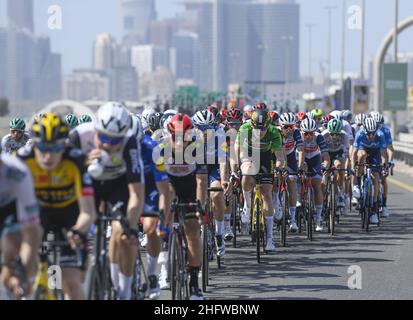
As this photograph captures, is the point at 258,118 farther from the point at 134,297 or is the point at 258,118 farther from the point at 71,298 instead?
the point at 71,298

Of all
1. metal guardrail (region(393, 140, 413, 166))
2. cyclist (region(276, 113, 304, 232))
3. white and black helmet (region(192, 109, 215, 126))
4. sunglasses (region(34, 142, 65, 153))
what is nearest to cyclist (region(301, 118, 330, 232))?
cyclist (region(276, 113, 304, 232))

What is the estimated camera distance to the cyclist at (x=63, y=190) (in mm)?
7984

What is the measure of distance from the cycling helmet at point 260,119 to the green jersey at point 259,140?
139 millimetres

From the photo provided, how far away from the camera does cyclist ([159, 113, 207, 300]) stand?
11.0 metres

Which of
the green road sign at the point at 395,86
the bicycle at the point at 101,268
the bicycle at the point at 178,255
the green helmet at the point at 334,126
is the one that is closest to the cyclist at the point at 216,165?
the bicycle at the point at 178,255

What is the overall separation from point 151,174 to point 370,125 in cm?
786

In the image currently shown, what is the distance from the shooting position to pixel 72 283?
8.38m

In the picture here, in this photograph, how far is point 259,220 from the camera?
1458 cm

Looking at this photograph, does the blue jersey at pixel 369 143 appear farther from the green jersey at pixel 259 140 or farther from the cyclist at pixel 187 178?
the cyclist at pixel 187 178

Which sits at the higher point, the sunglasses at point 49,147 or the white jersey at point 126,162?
the sunglasses at point 49,147

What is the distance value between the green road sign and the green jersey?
43.4m

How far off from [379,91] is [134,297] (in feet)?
168

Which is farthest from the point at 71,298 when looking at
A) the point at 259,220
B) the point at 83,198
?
the point at 259,220

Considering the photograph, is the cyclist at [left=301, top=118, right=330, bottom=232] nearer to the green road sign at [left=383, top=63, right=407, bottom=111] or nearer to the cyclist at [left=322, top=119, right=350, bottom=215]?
the cyclist at [left=322, top=119, right=350, bottom=215]
